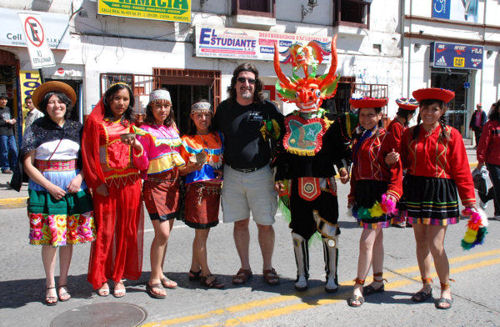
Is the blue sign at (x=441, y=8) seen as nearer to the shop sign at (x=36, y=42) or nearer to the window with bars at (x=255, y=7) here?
the window with bars at (x=255, y=7)

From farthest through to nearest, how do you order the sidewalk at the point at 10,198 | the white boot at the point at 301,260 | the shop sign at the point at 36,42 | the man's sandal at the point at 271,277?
1. the shop sign at the point at 36,42
2. the sidewalk at the point at 10,198
3. the man's sandal at the point at 271,277
4. the white boot at the point at 301,260

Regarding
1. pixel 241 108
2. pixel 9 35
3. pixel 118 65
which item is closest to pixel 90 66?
pixel 118 65

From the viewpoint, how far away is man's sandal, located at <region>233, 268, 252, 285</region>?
4.22 metres

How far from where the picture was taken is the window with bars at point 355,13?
15828mm

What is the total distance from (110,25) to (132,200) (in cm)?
956

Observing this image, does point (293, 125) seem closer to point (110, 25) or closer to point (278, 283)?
point (278, 283)

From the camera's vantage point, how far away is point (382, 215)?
3.71m

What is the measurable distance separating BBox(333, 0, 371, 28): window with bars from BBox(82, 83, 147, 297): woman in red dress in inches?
518

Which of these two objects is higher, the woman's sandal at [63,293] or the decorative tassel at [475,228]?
the decorative tassel at [475,228]

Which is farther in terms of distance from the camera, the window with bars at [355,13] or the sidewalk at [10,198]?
the window with bars at [355,13]

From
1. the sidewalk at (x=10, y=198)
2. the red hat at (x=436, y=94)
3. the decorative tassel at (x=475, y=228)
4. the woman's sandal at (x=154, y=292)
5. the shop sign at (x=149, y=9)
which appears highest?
the shop sign at (x=149, y=9)

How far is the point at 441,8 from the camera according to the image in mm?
17172

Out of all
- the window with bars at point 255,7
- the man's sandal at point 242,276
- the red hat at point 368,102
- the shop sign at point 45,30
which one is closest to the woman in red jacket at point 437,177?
the red hat at point 368,102

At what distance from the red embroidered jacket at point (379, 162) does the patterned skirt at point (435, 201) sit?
172mm
